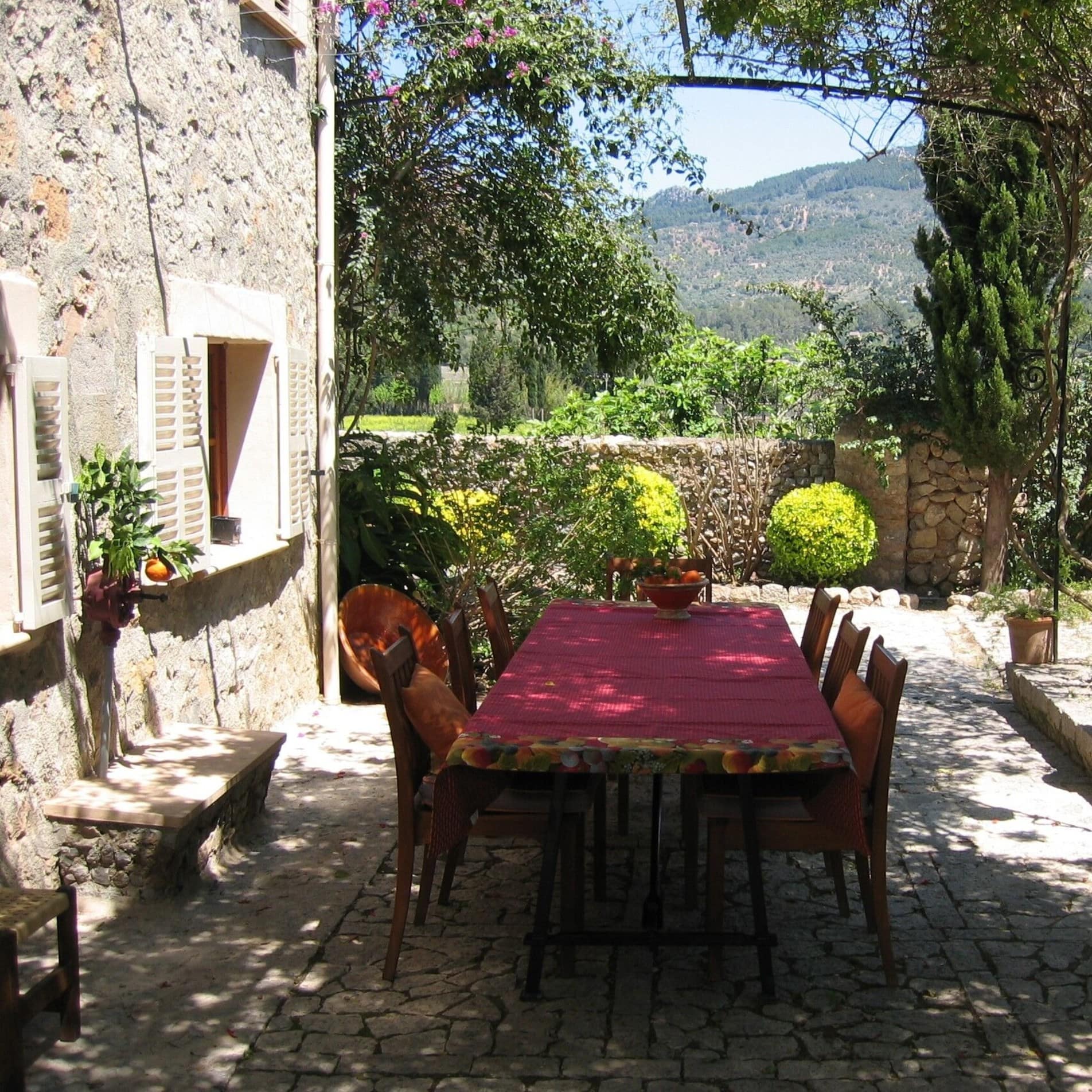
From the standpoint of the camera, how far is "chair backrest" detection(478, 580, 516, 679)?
483 centimetres

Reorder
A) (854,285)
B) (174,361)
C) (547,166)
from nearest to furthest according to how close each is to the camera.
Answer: (174,361) < (547,166) < (854,285)

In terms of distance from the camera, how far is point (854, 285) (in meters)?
30.5

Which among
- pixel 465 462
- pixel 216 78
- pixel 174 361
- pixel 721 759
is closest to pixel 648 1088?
pixel 721 759

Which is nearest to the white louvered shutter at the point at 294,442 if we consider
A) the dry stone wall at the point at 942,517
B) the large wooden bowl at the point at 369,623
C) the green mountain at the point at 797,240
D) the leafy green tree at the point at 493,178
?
the large wooden bowl at the point at 369,623

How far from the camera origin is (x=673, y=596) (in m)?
5.13

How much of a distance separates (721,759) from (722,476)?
8.00m

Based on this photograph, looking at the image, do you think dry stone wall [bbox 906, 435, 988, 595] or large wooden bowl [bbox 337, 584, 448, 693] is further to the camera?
dry stone wall [bbox 906, 435, 988, 595]

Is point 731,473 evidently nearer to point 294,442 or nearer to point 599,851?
point 294,442

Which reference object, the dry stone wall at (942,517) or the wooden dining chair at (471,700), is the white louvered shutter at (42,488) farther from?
the dry stone wall at (942,517)

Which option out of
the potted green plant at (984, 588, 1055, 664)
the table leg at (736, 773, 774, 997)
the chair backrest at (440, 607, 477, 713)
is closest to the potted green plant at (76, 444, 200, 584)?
the chair backrest at (440, 607, 477, 713)

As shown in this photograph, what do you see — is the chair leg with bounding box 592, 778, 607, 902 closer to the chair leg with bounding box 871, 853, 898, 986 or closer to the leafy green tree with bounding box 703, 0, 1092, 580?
the chair leg with bounding box 871, 853, 898, 986

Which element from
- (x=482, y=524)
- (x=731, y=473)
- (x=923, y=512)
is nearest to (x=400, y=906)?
(x=482, y=524)

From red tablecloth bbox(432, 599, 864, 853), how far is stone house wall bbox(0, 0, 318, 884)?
131cm

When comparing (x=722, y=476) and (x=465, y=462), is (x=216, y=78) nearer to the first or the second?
(x=465, y=462)
